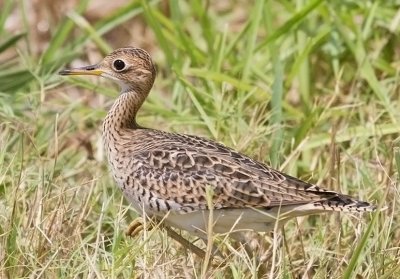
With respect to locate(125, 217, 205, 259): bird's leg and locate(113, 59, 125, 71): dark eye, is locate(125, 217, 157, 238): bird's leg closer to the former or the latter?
locate(125, 217, 205, 259): bird's leg

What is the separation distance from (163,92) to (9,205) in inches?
103

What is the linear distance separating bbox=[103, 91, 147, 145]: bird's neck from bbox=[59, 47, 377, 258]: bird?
0.63 ft

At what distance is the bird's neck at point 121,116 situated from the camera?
623cm

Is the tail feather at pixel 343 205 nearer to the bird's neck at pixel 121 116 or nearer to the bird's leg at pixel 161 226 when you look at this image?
the bird's leg at pixel 161 226

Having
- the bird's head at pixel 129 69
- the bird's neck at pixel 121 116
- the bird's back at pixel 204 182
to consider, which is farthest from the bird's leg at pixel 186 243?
the bird's head at pixel 129 69

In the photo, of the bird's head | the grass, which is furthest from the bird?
the bird's head

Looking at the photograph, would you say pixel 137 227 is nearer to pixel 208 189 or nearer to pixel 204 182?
pixel 204 182

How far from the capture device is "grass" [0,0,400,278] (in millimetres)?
5508

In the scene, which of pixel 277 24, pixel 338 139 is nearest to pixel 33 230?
pixel 338 139

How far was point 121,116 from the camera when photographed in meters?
6.27

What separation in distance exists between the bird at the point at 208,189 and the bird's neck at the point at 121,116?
191mm

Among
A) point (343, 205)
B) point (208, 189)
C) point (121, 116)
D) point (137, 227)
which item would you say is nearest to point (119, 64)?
point (121, 116)

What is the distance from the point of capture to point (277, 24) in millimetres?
8547

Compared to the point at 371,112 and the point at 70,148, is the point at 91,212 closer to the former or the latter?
the point at 70,148
